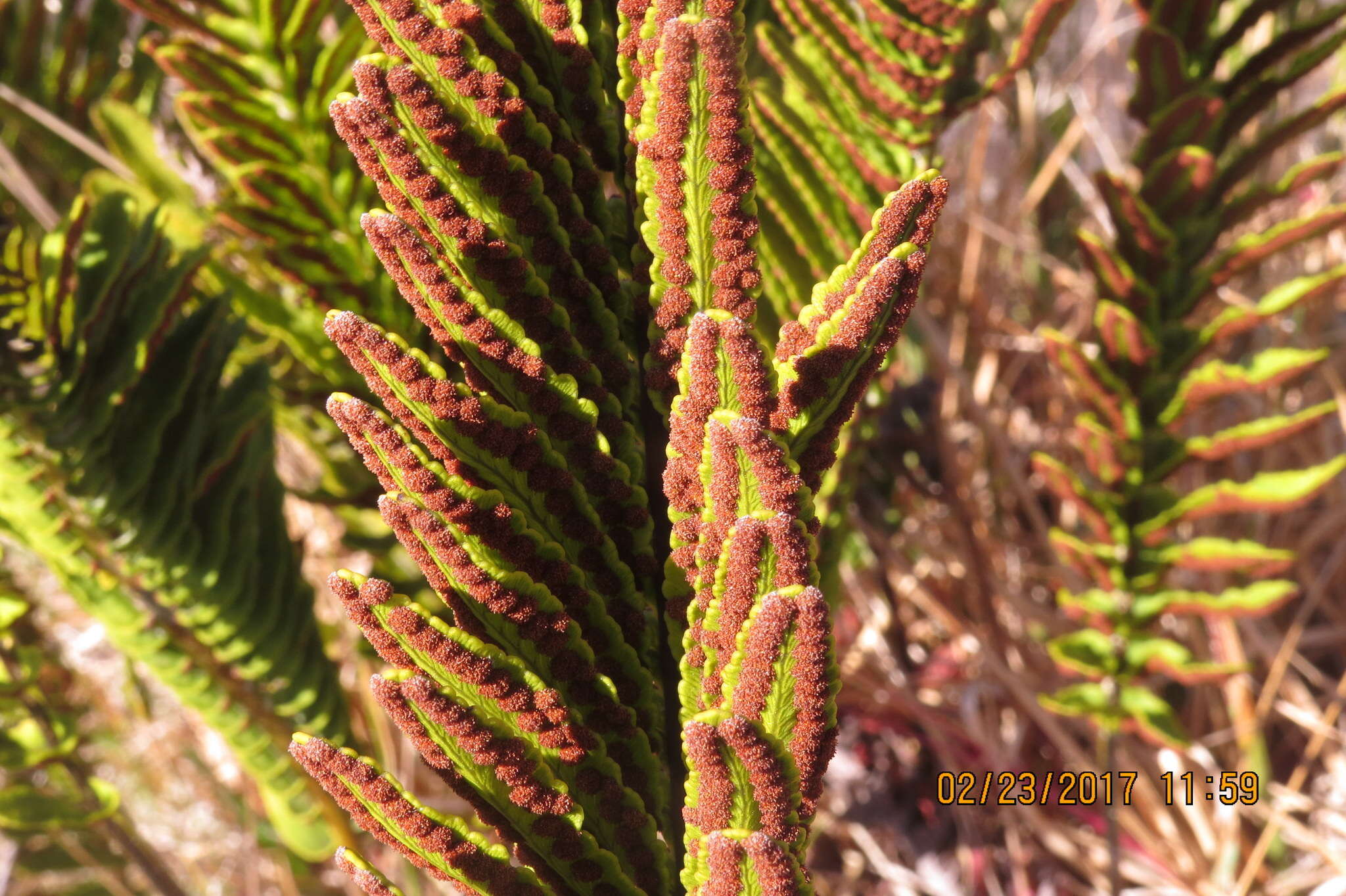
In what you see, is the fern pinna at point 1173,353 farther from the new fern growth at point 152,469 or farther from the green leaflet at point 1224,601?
the new fern growth at point 152,469

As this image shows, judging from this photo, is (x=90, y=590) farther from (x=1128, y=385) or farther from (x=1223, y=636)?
(x=1223, y=636)

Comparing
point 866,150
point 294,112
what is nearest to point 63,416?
point 294,112

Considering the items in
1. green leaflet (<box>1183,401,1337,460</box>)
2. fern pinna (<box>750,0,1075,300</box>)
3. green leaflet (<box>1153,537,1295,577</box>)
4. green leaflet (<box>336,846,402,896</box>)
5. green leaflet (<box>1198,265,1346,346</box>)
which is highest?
fern pinna (<box>750,0,1075,300</box>)

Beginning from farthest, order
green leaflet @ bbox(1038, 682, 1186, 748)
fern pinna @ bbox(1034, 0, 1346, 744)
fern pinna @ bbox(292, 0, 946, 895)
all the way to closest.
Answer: green leaflet @ bbox(1038, 682, 1186, 748) < fern pinna @ bbox(1034, 0, 1346, 744) < fern pinna @ bbox(292, 0, 946, 895)
